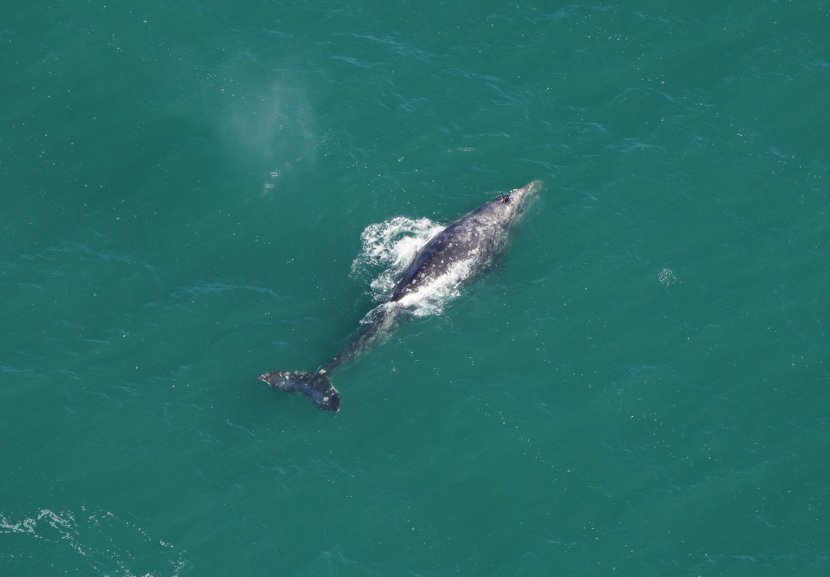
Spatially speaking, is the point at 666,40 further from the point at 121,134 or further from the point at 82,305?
the point at 82,305

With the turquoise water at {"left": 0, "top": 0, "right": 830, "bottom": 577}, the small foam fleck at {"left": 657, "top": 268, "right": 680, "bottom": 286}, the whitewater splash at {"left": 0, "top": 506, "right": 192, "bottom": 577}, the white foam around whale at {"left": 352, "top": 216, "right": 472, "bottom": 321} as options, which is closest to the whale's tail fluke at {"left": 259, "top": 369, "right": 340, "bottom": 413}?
the turquoise water at {"left": 0, "top": 0, "right": 830, "bottom": 577}

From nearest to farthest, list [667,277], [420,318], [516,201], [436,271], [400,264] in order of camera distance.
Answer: [420,318] → [436,271] → [667,277] → [400,264] → [516,201]

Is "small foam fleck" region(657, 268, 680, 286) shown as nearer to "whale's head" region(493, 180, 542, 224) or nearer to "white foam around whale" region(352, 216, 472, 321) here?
"whale's head" region(493, 180, 542, 224)

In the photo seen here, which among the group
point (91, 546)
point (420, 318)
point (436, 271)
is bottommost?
point (91, 546)

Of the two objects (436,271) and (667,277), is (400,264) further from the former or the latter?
(667,277)

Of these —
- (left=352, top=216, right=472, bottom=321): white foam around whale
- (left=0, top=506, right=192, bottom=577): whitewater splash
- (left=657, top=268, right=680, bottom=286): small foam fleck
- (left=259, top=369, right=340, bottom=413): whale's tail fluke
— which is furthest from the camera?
(left=657, top=268, right=680, bottom=286): small foam fleck

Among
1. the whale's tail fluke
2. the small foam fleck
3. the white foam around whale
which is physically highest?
the white foam around whale

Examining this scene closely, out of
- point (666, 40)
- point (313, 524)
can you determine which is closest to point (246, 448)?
point (313, 524)

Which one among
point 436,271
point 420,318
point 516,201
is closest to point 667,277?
point 516,201
